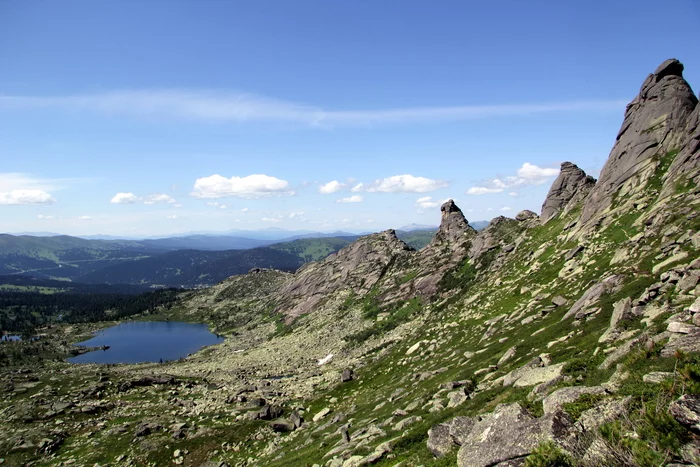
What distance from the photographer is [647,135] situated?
77375 millimetres

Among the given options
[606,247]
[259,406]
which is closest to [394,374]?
[259,406]

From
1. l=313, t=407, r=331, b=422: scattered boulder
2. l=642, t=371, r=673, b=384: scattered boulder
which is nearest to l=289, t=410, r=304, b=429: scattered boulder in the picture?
l=313, t=407, r=331, b=422: scattered boulder

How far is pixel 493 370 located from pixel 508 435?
22.6 m

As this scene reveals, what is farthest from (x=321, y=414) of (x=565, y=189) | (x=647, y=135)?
(x=565, y=189)

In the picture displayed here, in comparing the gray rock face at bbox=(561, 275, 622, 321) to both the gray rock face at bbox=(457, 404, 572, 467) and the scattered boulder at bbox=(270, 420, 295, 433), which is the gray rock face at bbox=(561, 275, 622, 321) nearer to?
the gray rock face at bbox=(457, 404, 572, 467)

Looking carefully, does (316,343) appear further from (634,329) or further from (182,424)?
(634,329)

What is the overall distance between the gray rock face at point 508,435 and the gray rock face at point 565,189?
98.9m

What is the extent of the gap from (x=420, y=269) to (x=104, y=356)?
15577 centimetres

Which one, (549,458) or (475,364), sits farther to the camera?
(475,364)

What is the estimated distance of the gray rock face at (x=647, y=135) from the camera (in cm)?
7225

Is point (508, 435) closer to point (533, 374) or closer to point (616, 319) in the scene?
point (533, 374)

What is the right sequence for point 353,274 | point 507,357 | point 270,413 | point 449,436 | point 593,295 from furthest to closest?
point 353,274 → point 270,413 → point 593,295 → point 507,357 → point 449,436

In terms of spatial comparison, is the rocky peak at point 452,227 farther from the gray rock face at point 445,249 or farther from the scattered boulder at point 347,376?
the scattered boulder at point 347,376

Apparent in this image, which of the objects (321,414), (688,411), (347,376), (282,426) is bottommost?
(282,426)
